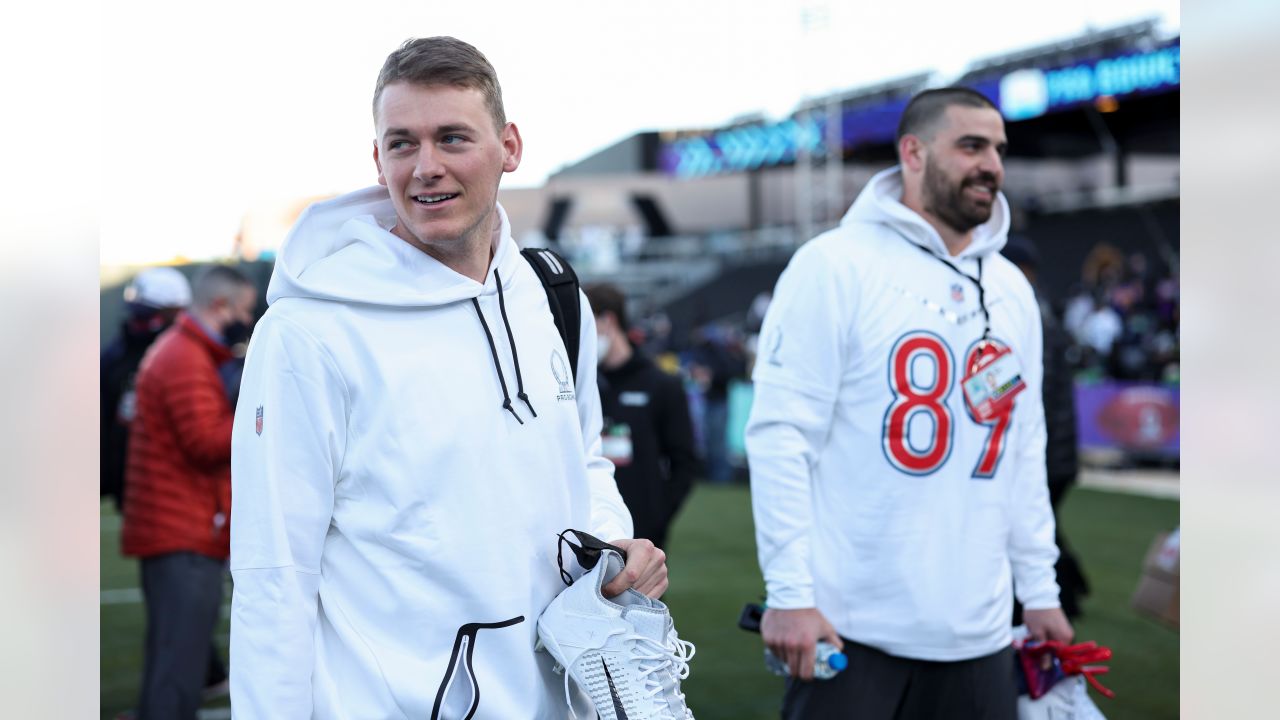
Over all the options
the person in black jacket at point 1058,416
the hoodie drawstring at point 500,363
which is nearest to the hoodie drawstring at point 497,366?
the hoodie drawstring at point 500,363

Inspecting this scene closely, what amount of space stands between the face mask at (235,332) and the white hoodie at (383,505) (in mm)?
3660

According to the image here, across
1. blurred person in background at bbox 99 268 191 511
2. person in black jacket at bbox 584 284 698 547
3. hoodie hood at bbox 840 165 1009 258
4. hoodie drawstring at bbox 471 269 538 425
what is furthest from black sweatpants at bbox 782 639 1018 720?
blurred person in background at bbox 99 268 191 511

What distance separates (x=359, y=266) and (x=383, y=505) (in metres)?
0.41

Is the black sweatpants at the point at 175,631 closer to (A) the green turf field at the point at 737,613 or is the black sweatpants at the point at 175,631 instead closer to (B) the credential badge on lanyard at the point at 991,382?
(A) the green turf field at the point at 737,613

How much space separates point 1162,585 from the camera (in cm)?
475

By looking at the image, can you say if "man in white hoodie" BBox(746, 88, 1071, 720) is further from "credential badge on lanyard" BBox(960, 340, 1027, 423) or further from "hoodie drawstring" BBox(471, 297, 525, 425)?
"hoodie drawstring" BBox(471, 297, 525, 425)

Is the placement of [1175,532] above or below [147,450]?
below

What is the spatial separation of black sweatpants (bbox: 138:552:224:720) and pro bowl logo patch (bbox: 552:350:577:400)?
337 centimetres

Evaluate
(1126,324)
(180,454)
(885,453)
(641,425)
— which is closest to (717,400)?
(1126,324)

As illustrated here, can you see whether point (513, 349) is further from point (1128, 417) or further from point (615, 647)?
point (1128, 417)

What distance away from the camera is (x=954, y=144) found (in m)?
3.55
